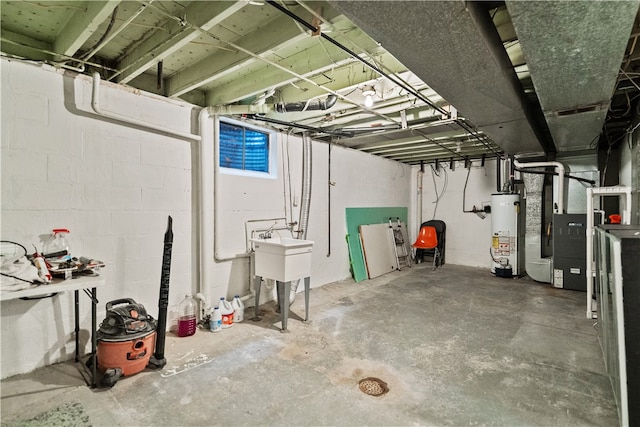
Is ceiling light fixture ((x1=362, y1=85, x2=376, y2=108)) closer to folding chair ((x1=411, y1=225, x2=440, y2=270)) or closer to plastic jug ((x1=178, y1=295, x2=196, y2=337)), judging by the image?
plastic jug ((x1=178, y1=295, x2=196, y2=337))

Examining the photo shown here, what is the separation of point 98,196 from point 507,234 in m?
6.00

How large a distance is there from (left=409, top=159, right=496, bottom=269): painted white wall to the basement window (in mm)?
4347

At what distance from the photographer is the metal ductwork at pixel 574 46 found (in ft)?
4.12

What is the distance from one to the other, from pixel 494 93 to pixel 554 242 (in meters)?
3.63

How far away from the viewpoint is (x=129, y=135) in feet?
8.61

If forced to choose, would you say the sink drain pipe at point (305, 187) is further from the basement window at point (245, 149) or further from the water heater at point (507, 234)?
the water heater at point (507, 234)

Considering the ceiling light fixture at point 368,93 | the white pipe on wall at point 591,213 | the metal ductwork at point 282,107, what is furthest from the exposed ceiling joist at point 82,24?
the white pipe on wall at point 591,213

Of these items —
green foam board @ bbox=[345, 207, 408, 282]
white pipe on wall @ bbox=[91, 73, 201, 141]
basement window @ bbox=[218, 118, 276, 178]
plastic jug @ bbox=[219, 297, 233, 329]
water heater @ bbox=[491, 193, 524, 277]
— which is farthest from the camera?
water heater @ bbox=[491, 193, 524, 277]

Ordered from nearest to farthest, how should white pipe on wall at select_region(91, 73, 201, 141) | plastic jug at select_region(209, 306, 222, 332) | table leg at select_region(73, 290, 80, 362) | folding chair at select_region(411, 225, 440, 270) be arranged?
table leg at select_region(73, 290, 80, 362) < white pipe on wall at select_region(91, 73, 201, 141) < plastic jug at select_region(209, 306, 222, 332) < folding chair at select_region(411, 225, 440, 270)

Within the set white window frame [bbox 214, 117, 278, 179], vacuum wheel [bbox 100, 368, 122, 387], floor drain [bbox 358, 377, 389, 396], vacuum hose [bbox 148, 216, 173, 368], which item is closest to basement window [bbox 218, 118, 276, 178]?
white window frame [bbox 214, 117, 278, 179]

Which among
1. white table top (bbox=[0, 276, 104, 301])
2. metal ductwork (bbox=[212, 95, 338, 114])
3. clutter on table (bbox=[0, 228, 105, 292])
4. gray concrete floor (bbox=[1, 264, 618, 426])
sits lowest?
gray concrete floor (bbox=[1, 264, 618, 426])

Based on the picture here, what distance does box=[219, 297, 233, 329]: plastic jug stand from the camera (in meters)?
3.04

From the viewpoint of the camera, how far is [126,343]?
2.08 metres

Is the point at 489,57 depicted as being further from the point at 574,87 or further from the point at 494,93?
the point at 574,87
